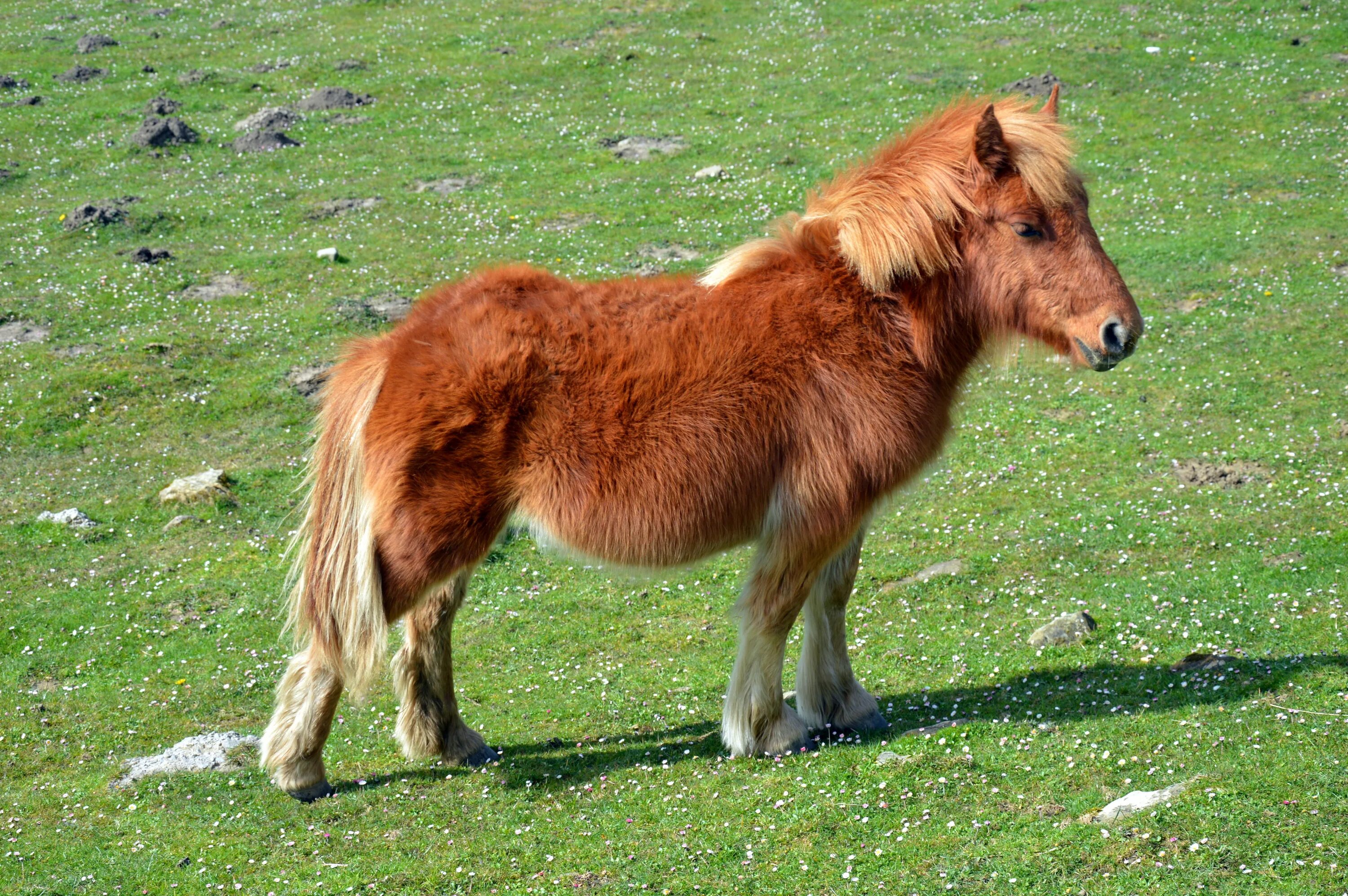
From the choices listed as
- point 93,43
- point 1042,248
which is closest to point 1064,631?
point 1042,248

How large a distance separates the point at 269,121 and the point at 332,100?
5.11 feet

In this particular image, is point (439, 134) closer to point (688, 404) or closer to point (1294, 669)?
point (688, 404)

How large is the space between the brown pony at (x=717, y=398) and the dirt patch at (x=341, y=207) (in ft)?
42.4

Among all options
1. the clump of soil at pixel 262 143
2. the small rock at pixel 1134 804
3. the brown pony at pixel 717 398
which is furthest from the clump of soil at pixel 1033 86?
the small rock at pixel 1134 804

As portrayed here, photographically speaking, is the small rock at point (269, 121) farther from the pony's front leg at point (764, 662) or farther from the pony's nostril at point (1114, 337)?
the pony's nostril at point (1114, 337)

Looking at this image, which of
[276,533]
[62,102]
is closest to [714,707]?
[276,533]

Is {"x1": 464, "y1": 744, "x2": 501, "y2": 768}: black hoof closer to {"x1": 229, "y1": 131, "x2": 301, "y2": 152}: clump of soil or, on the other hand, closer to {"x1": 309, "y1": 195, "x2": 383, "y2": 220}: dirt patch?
{"x1": 309, "y1": 195, "x2": 383, "y2": 220}: dirt patch

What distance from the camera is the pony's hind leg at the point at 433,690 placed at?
22.7 ft

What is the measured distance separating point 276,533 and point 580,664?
4093 mm

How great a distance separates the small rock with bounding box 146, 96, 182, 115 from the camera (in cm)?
2236

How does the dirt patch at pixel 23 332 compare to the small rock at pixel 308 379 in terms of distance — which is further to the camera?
the dirt patch at pixel 23 332

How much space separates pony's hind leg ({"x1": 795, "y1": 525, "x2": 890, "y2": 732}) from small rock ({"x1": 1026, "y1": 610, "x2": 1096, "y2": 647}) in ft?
5.59

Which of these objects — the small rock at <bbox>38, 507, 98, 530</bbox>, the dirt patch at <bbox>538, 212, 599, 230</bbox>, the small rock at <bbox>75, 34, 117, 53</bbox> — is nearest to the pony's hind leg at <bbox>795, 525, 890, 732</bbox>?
the small rock at <bbox>38, 507, 98, 530</bbox>

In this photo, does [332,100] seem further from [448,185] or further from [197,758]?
[197,758]
